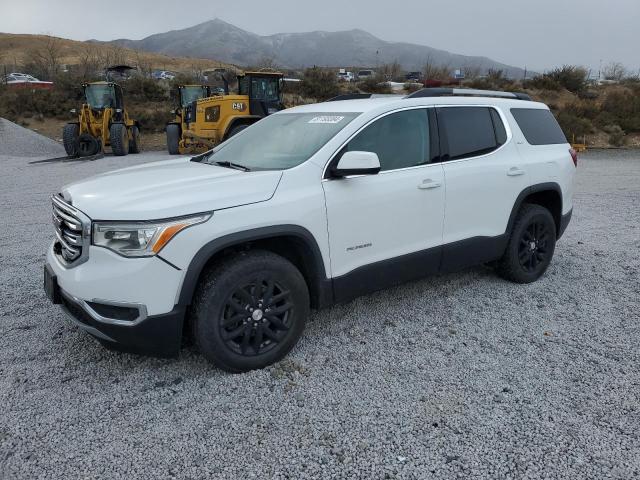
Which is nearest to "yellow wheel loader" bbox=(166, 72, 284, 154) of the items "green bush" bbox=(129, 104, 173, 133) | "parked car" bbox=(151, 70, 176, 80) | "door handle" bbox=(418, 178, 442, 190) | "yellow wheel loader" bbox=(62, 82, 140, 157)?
"yellow wheel loader" bbox=(62, 82, 140, 157)

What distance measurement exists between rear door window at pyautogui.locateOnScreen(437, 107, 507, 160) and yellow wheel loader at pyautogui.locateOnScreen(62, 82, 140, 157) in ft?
48.3

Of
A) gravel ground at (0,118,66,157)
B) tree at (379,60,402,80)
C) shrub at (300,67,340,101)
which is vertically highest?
tree at (379,60,402,80)

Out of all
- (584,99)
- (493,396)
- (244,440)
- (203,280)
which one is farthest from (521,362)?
(584,99)

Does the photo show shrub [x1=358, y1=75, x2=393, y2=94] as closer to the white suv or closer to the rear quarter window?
the rear quarter window

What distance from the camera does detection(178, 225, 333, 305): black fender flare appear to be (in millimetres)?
2898

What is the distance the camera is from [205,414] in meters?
2.87

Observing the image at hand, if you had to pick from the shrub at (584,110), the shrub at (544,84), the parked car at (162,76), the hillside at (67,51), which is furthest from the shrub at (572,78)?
the hillside at (67,51)

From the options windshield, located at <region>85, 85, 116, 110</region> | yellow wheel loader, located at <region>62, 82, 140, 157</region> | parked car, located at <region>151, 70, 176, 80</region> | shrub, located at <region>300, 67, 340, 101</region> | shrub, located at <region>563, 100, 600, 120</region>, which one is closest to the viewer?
yellow wheel loader, located at <region>62, 82, 140, 157</region>

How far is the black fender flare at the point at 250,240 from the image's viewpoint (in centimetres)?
290

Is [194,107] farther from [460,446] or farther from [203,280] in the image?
[460,446]

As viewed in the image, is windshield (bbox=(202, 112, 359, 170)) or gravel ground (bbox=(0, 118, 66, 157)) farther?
gravel ground (bbox=(0, 118, 66, 157))

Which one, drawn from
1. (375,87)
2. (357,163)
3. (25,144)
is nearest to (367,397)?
(357,163)

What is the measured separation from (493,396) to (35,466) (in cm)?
254

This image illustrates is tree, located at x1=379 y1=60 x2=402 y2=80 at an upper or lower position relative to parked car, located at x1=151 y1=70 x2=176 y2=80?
upper
